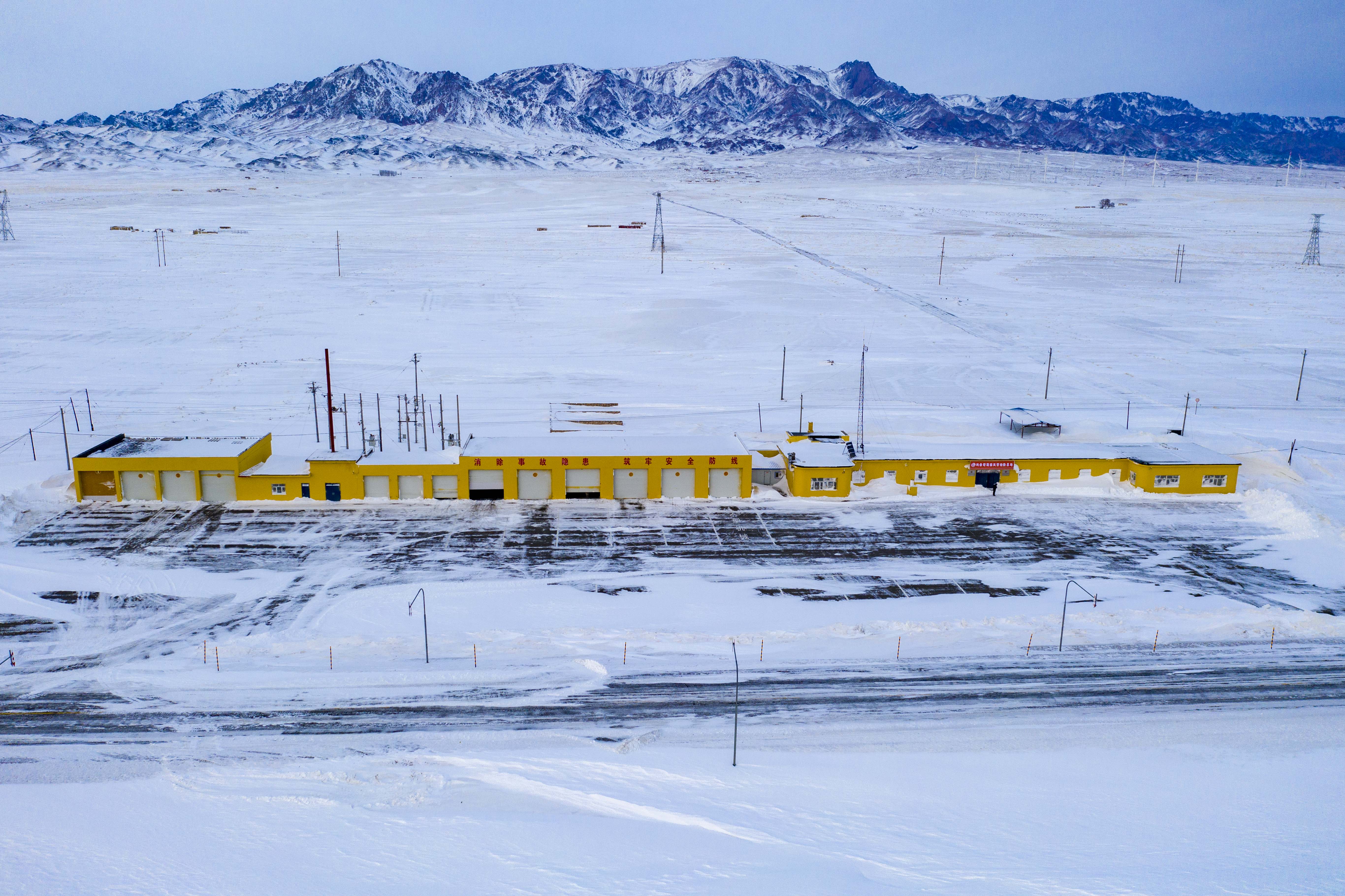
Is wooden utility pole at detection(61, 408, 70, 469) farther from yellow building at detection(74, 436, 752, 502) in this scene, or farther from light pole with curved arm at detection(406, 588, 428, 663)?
light pole with curved arm at detection(406, 588, 428, 663)

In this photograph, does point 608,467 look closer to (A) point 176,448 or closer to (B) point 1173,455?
(A) point 176,448

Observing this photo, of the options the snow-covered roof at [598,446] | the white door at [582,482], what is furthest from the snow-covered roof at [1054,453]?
the white door at [582,482]

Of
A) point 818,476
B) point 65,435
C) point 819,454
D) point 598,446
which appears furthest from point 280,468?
point 819,454

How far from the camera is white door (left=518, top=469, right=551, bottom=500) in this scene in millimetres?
30641

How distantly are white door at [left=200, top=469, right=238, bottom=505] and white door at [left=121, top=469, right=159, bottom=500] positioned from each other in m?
1.44

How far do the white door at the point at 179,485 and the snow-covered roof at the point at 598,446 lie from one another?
27.7ft

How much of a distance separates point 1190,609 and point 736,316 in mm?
39254

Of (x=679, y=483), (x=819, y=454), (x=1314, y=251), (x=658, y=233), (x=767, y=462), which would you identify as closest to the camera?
(x=679, y=483)

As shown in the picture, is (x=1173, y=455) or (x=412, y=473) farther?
(x=1173, y=455)

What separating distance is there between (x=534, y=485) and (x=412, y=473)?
3.90 m

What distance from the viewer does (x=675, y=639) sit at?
70.7ft

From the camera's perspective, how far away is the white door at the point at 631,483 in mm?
30859

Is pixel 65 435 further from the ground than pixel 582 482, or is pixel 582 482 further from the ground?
pixel 65 435

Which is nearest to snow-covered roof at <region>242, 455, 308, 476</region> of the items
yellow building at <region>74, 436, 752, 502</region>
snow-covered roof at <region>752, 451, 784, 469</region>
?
yellow building at <region>74, 436, 752, 502</region>
